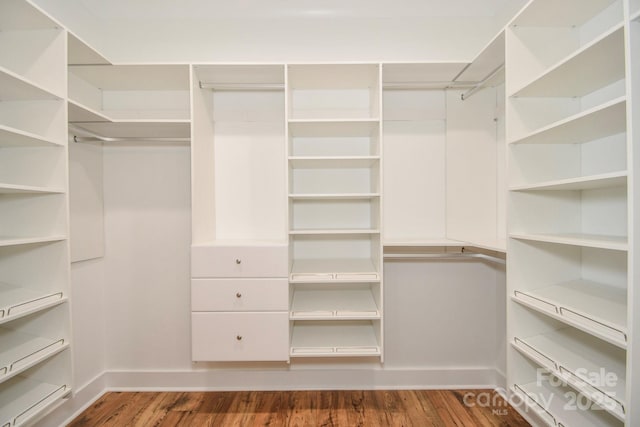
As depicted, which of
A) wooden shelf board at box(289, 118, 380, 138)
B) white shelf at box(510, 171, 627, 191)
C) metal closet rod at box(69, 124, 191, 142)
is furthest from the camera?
metal closet rod at box(69, 124, 191, 142)

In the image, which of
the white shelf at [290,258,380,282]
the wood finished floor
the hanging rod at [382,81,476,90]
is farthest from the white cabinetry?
the hanging rod at [382,81,476,90]

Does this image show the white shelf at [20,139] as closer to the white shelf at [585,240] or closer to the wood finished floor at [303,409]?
the wood finished floor at [303,409]

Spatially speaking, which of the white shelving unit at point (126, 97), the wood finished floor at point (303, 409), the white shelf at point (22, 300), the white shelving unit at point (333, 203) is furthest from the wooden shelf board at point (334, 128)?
the wood finished floor at point (303, 409)

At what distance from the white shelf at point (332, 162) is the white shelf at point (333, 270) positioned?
70cm

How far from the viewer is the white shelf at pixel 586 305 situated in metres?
1.06

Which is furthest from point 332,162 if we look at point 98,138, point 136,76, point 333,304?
point 98,138

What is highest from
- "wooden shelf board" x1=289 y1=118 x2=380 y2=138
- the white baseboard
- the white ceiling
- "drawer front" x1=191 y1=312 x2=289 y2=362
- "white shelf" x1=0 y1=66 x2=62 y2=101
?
the white ceiling

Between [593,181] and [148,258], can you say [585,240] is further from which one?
[148,258]

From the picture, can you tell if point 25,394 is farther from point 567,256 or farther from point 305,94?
point 567,256

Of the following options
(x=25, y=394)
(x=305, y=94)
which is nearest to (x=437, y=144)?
(x=305, y=94)

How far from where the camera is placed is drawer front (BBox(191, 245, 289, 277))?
187 cm

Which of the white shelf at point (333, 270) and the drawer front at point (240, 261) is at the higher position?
the drawer front at point (240, 261)

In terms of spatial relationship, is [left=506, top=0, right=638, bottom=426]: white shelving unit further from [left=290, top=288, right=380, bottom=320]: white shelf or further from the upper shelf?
[left=290, top=288, right=380, bottom=320]: white shelf

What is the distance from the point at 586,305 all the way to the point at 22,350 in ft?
8.36
